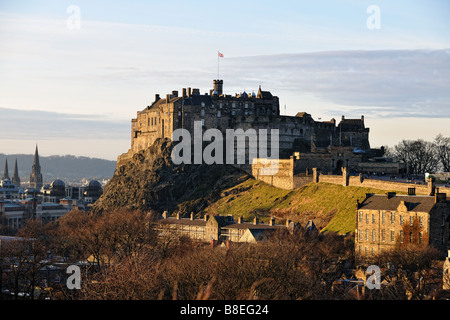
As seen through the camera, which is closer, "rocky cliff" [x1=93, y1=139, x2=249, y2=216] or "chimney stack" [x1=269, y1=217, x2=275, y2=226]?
"chimney stack" [x1=269, y1=217, x2=275, y2=226]

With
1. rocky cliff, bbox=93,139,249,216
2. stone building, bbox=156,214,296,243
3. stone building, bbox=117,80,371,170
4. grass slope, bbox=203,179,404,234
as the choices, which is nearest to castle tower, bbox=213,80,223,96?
stone building, bbox=117,80,371,170

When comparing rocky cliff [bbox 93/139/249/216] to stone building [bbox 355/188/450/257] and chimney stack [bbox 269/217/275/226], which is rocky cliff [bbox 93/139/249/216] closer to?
chimney stack [bbox 269/217/275/226]

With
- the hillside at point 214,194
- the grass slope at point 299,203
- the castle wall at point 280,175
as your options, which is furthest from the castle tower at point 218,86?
the grass slope at point 299,203

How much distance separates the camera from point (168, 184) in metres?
147

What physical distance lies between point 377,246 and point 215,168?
2496 inches

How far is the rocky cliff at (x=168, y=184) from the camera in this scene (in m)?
141

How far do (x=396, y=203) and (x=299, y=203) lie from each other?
34.0 m

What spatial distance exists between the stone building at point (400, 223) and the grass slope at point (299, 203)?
28.2 ft

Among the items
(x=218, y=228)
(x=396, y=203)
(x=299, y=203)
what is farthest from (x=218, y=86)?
(x=396, y=203)

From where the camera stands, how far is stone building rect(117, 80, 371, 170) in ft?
483

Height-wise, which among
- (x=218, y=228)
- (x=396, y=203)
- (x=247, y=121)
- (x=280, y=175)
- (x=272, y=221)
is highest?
(x=247, y=121)

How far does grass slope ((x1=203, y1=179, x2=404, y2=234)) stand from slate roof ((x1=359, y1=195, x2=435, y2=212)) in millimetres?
7642

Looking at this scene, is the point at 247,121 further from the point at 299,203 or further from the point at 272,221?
the point at 272,221
